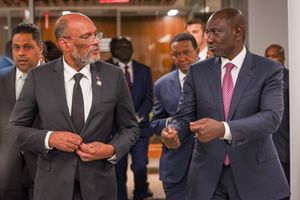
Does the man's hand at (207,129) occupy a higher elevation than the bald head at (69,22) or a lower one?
lower

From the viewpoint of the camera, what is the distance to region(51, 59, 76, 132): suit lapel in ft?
10.5

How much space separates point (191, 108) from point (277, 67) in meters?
0.54

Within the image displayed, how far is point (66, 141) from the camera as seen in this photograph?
3.05 m

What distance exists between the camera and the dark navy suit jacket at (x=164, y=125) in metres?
4.43

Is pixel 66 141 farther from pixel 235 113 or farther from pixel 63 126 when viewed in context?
pixel 235 113

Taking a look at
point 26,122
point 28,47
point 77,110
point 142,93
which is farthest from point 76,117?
point 142,93

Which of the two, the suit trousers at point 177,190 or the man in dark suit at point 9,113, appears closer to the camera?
the man in dark suit at point 9,113

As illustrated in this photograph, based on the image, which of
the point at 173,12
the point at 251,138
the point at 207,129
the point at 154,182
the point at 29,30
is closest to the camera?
the point at 207,129

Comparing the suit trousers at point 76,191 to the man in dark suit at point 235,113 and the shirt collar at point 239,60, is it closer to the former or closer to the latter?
the man in dark suit at point 235,113

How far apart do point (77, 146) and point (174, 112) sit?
1.55m

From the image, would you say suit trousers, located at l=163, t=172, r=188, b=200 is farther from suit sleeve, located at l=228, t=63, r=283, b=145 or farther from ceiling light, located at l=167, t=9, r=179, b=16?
ceiling light, located at l=167, t=9, r=179, b=16

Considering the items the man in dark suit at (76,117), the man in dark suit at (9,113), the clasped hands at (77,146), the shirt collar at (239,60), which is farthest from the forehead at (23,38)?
the shirt collar at (239,60)

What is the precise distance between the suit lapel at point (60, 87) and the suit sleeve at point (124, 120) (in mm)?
298

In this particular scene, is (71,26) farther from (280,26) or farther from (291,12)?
(280,26)
